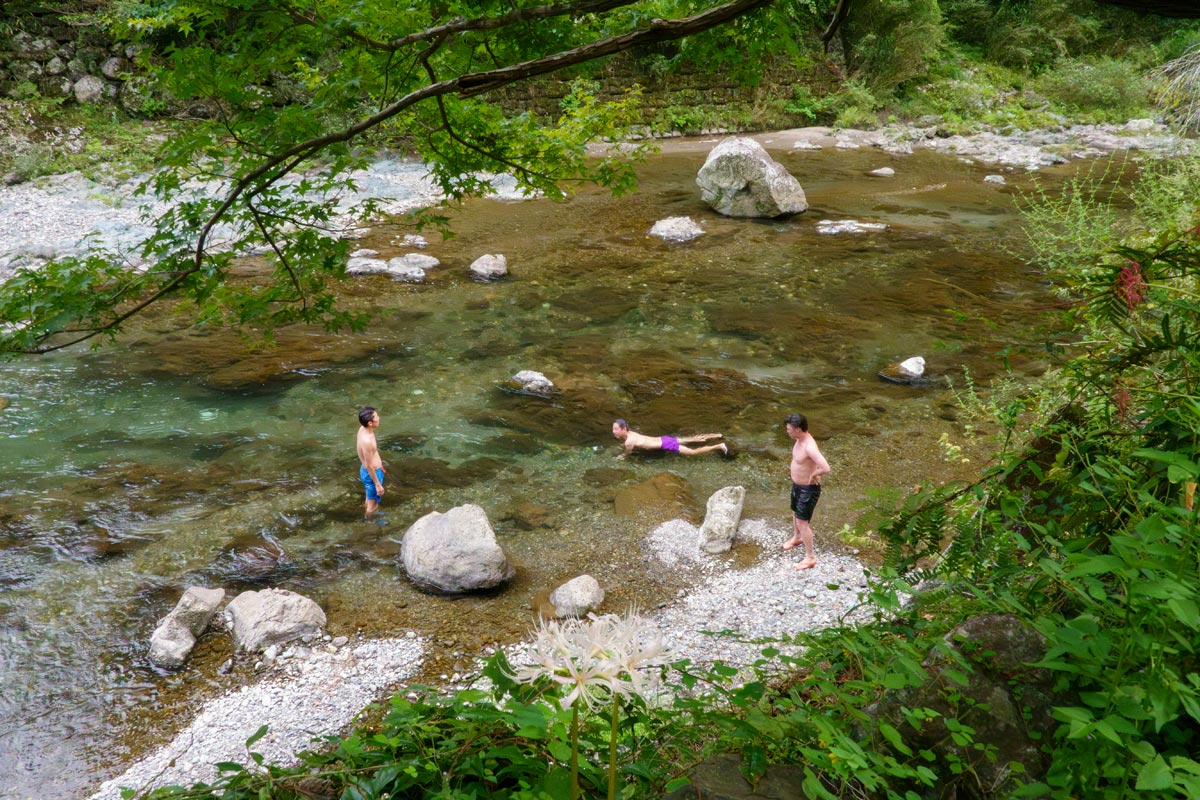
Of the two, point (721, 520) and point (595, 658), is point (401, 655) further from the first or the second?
point (595, 658)

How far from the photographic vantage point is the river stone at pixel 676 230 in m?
15.4

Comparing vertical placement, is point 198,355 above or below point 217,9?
below

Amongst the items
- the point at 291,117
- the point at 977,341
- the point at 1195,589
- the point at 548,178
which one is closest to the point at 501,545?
the point at 548,178

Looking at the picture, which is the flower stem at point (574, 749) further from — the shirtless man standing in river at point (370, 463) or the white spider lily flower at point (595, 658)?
the shirtless man standing in river at point (370, 463)

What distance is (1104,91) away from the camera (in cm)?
2406

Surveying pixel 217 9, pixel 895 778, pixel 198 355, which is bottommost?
pixel 198 355

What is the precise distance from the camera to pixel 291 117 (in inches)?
133

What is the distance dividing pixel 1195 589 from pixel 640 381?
27.3 ft

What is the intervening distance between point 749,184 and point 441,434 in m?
10.2

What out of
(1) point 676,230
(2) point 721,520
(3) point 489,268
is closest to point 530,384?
(2) point 721,520

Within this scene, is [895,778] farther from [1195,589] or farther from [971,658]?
[1195,589]

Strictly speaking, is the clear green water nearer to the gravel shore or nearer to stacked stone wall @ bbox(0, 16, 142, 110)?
the gravel shore

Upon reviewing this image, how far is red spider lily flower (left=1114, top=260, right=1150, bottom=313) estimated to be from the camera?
220 cm

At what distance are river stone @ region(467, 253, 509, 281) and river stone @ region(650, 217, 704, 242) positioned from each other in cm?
354
